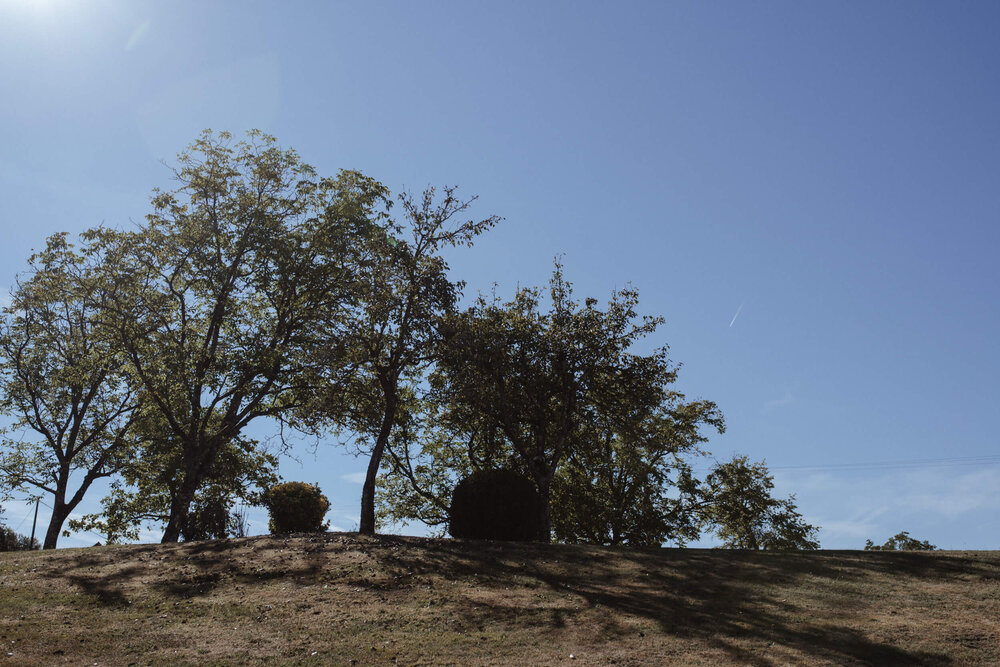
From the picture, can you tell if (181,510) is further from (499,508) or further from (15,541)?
(15,541)

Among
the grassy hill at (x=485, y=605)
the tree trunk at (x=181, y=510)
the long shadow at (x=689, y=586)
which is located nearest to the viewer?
the grassy hill at (x=485, y=605)

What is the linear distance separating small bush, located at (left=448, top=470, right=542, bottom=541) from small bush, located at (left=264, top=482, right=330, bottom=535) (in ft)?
18.4

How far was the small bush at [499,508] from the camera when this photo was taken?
949 inches

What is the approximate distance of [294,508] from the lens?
26141 mm

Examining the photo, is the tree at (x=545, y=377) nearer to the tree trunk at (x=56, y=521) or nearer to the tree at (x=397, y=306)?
the tree at (x=397, y=306)

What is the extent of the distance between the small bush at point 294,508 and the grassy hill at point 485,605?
3.22m

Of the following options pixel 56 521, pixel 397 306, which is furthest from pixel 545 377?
pixel 56 521

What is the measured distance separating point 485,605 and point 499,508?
7.95 meters

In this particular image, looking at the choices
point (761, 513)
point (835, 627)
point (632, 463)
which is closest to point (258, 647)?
point (835, 627)

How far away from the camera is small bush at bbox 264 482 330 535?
2614 centimetres

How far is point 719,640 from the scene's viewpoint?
1378cm

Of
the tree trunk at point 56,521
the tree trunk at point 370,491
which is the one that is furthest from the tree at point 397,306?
the tree trunk at point 56,521

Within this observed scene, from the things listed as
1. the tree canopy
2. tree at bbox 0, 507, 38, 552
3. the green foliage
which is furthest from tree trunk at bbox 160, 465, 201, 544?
the green foliage

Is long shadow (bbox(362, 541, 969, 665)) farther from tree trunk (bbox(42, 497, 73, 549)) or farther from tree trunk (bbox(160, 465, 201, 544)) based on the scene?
tree trunk (bbox(42, 497, 73, 549))
